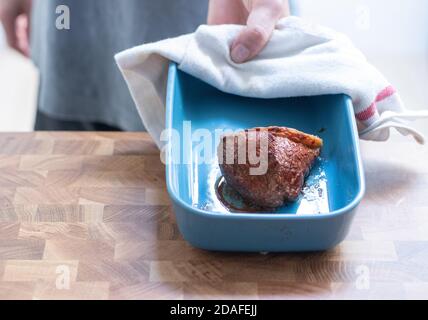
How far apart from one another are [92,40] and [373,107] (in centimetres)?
52

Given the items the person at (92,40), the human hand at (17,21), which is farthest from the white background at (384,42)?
the human hand at (17,21)

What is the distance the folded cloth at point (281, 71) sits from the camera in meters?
0.89

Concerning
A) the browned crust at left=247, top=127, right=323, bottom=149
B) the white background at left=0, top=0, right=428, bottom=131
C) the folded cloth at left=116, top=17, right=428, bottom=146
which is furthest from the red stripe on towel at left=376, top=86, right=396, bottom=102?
the white background at left=0, top=0, right=428, bottom=131

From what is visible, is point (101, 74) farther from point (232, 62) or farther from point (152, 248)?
point (152, 248)

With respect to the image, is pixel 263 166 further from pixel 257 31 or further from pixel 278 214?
pixel 257 31

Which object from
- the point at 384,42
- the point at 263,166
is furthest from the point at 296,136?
the point at 384,42

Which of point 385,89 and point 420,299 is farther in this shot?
point 385,89

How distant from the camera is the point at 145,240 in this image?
2.63 feet

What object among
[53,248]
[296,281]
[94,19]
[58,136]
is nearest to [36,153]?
[58,136]

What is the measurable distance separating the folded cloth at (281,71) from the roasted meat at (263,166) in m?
0.12

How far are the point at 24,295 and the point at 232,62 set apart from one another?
0.43 metres

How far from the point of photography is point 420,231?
32.2 inches

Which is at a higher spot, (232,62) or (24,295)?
(232,62)

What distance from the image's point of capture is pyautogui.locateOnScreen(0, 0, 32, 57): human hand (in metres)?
1.12
